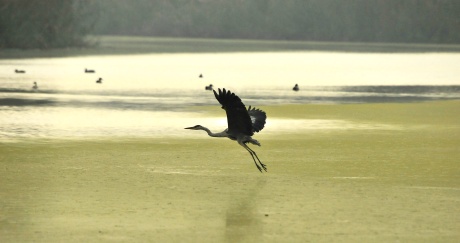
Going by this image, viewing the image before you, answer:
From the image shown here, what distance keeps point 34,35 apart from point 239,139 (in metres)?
47.3

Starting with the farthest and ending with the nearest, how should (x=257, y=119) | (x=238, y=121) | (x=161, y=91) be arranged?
(x=161, y=91) → (x=257, y=119) → (x=238, y=121)

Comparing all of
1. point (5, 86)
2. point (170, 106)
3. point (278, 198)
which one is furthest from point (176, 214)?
point (5, 86)

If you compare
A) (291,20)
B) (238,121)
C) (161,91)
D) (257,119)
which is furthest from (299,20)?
(238,121)

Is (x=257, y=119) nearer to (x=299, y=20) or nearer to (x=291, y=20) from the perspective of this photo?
(x=299, y=20)

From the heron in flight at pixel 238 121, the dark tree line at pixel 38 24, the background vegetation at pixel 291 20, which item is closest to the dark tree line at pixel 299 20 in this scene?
the background vegetation at pixel 291 20

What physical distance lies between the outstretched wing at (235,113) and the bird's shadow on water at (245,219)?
0.67 metres

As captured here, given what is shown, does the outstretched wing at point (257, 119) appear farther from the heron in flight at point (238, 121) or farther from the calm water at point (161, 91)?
the calm water at point (161, 91)

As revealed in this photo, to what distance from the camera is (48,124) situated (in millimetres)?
17281

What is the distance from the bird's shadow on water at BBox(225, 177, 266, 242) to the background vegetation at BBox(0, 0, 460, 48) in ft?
264

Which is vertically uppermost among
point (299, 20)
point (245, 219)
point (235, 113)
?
point (235, 113)

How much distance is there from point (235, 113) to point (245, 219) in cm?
197

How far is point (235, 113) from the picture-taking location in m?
11.3

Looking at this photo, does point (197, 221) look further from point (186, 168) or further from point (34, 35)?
→ point (34, 35)

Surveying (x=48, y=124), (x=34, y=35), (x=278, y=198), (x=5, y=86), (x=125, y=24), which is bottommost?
(x=125, y=24)
